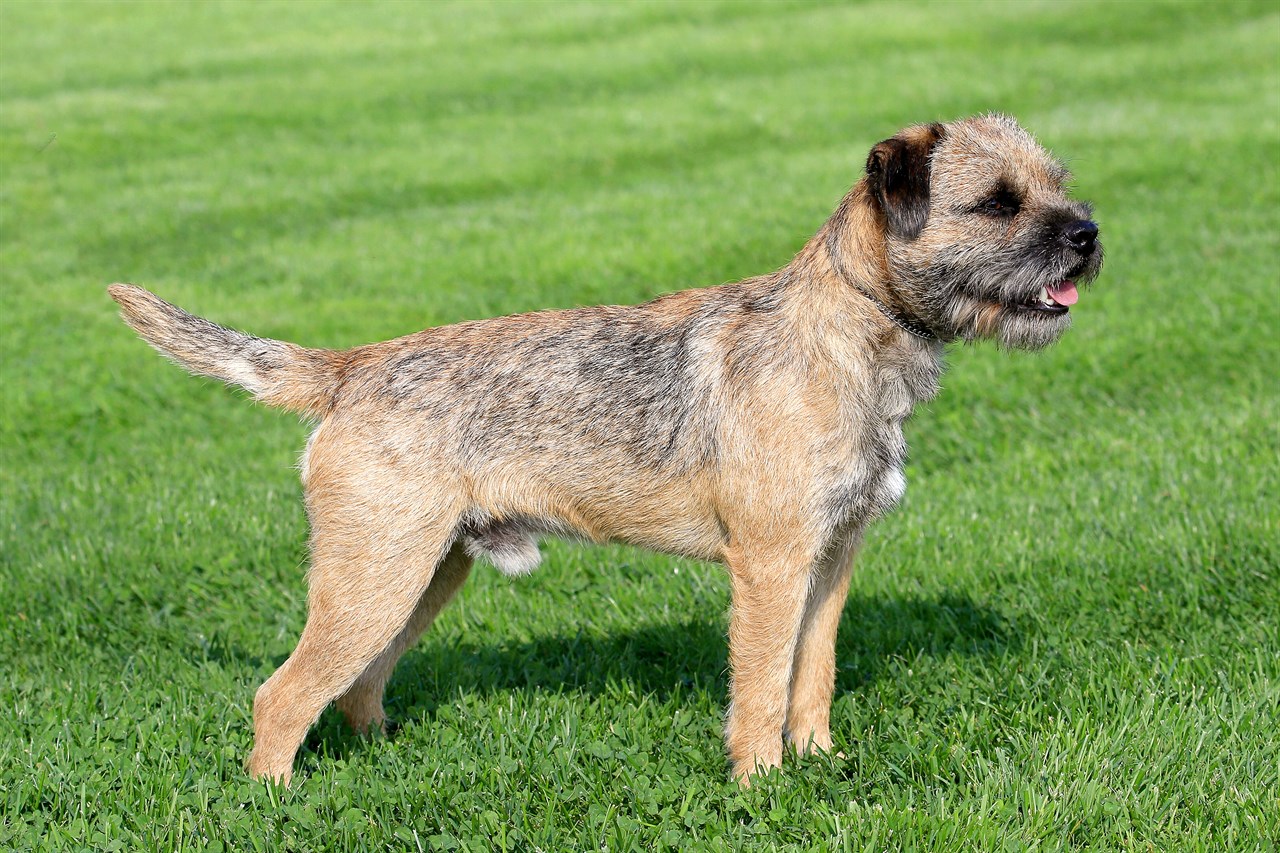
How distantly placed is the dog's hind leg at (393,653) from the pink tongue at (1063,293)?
237cm

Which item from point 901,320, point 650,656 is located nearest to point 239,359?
point 650,656

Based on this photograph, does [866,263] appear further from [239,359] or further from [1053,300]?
[239,359]

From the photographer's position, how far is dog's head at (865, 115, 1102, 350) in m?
4.33

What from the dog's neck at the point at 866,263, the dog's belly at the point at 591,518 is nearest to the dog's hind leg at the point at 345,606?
the dog's belly at the point at 591,518

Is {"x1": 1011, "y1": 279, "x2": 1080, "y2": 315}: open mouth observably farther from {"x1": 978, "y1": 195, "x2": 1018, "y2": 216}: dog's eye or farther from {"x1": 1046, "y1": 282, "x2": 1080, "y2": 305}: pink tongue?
Answer: {"x1": 978, "y1": 195, "x2": 1018, "y2": 216}: dog's eye

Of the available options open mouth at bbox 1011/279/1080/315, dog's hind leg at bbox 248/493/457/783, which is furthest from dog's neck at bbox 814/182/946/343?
dog's hind leg at bbox 248/493/457/783

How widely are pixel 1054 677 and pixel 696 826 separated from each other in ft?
5.45

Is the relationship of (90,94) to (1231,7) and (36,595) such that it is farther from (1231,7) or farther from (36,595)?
(1231,7)

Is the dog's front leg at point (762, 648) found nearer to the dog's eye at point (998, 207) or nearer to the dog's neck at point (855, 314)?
the dog's neck at point (855, 314)

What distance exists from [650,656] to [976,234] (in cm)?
231

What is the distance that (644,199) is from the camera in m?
14.2

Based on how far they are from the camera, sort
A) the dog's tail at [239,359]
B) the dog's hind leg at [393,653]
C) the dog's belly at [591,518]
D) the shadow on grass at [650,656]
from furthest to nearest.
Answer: the shadow on grass at [650,656] < the dog's hind leg at [393,653] < the dog's tail at [239,359] < the dog's belly at [591,518]

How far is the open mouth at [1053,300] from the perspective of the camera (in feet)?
14.5

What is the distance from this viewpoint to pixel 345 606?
4434 millimetres
